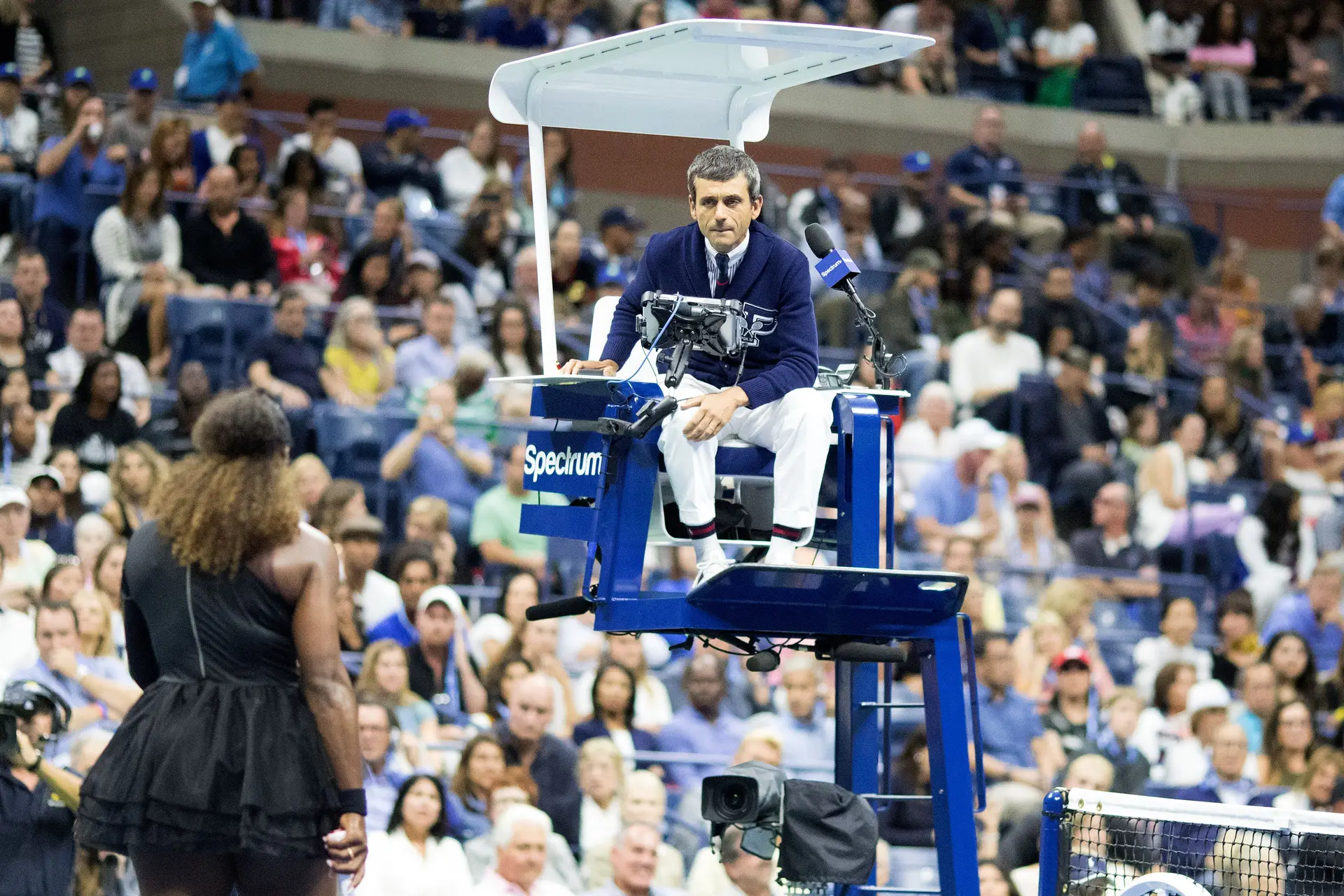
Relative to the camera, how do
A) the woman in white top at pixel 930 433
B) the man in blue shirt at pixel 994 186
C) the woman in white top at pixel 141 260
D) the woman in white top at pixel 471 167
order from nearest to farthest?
the woman in white top at pixel 141 260 → the woman in white top at pixel 930 433 → the woman in white top at pixel 471 167 → the man in blue shirt at pixel 994 186

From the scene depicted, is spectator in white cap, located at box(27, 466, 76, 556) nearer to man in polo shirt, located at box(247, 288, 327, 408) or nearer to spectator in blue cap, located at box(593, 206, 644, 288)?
man in polo shirt, located at box(247, 288, 327, 408)

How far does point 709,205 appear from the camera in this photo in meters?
6.07

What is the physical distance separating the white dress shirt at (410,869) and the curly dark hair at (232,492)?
372 centimetres

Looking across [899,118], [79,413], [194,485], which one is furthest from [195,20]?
[194,485]

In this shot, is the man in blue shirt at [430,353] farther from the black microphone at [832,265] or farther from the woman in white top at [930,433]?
the black microphone at [832,265]

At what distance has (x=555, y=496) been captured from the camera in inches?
487

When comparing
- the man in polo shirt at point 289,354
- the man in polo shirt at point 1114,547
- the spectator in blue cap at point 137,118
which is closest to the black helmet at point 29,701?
the man in polo shirt at point 289,354

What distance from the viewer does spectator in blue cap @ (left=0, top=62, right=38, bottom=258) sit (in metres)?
13.0

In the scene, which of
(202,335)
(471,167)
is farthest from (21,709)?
(471,167)

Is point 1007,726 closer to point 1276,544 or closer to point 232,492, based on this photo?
point 1276,544

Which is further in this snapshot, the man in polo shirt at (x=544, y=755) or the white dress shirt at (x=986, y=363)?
the white dress shirt at (x=986, y=363)

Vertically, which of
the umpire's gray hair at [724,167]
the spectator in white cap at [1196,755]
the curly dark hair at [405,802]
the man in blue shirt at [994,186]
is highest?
the man in blue shirt at [994,186]

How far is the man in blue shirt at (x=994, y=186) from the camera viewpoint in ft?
55.8

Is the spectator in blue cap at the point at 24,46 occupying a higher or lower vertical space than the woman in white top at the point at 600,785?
higher
